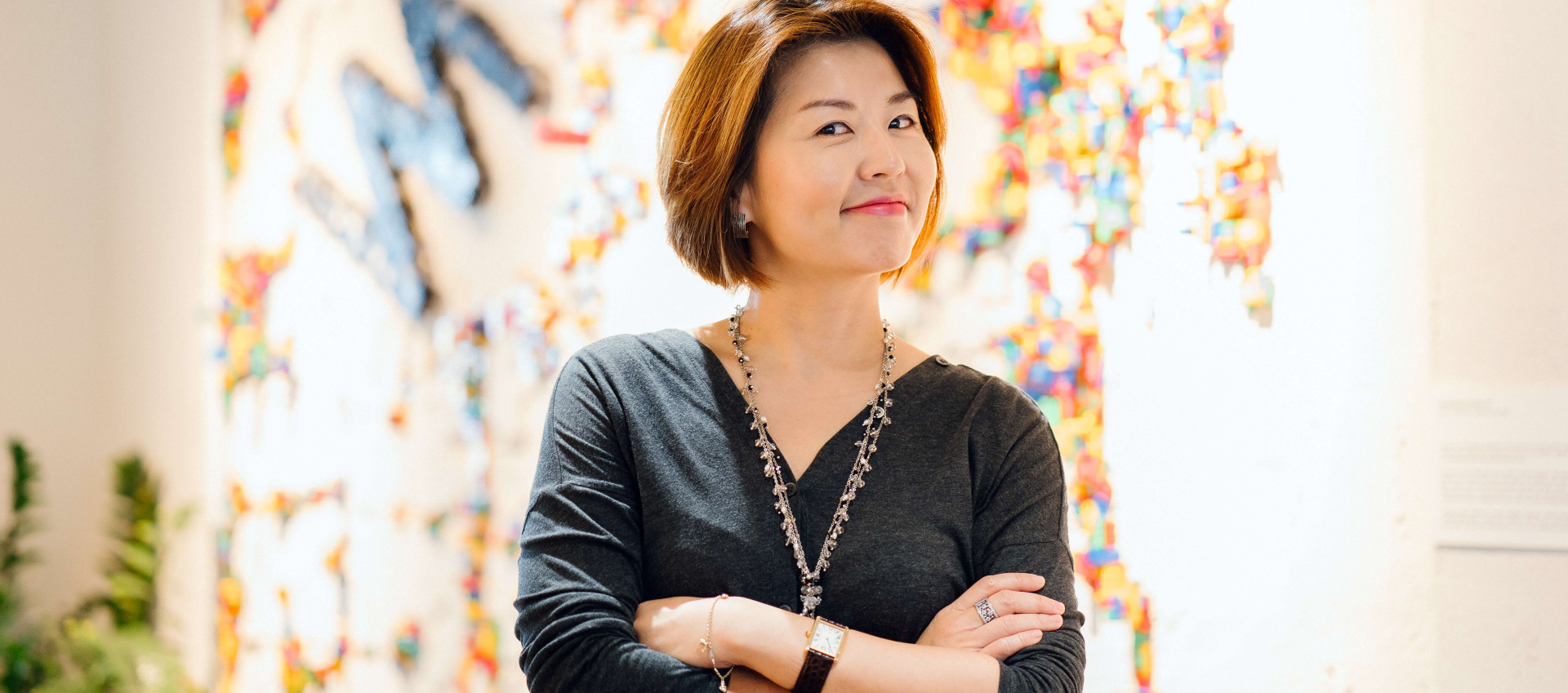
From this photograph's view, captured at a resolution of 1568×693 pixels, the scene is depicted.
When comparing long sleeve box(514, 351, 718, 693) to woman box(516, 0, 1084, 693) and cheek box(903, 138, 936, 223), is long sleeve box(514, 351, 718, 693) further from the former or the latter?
cheek box(903, 138, 936, 223)

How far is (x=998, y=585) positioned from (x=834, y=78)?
0.74 meters

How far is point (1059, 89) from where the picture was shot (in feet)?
6.82

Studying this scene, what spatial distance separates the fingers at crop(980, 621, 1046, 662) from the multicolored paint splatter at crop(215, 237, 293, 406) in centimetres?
236

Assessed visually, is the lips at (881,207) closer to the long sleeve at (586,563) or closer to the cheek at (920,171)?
the cheek at (920,171)

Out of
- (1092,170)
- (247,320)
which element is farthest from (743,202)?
(247,320)

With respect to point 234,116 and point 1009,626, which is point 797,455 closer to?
point 1009,626

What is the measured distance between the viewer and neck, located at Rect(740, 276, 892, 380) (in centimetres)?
158

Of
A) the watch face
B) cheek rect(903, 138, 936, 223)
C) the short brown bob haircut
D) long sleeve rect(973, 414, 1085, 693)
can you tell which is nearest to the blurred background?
the short brown bob haircut

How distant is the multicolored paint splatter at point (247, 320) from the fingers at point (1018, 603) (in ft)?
7.70

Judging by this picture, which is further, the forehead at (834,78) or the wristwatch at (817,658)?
the forehead at (834,78)

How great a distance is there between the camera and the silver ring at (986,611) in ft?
4.47

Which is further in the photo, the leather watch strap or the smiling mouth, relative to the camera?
the smiling mouth

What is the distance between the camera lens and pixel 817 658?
4.28ft

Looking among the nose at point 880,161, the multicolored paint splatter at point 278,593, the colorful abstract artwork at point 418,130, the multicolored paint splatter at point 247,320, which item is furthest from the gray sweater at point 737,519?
the multicolored paint splatter at point 247,320
